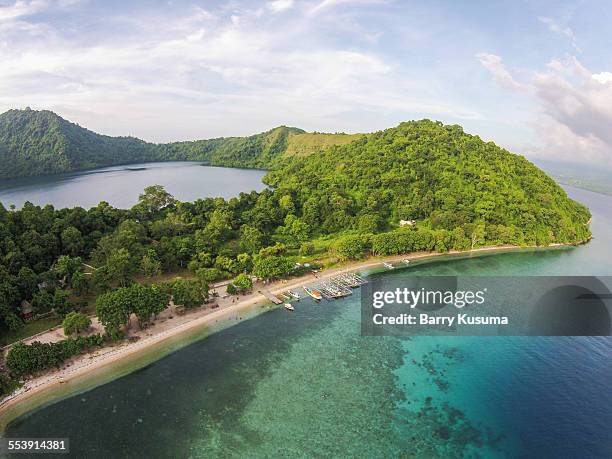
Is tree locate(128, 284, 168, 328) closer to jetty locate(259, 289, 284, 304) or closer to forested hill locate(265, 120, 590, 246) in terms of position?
jetty locate(259, 289, 284, 304)

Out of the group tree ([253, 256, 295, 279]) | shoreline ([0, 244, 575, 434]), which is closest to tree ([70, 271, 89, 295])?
shoreline ([0, 244, 575, 434])

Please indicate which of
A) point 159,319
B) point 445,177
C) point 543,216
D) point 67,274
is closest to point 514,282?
point 543,216

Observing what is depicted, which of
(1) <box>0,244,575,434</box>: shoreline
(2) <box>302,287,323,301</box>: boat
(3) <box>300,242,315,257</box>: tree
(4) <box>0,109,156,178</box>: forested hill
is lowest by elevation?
(1) <box>0,244,575,434</box>: shoreline

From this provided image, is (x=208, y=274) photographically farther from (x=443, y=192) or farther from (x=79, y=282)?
(x=443, y=192)

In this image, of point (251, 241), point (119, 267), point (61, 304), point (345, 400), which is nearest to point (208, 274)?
point (119, 267)

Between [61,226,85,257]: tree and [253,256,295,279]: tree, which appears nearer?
[253,256,295,279]: tree

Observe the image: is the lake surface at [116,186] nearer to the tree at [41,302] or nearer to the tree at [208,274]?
the tree at [208,274]

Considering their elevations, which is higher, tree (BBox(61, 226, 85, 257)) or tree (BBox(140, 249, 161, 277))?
tree (BBox(61, 226, 85, 257))

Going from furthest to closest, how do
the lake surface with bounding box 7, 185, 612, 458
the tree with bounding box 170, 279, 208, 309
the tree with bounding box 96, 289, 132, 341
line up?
the tree with bounding box 170, 279, 208, 309
the tree with bounding box 96, 289, 132, 341
the lake surface with bounding box 7, 185, 612, 458
